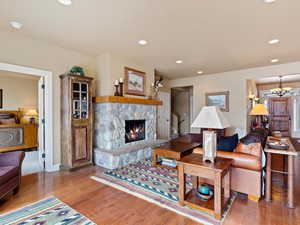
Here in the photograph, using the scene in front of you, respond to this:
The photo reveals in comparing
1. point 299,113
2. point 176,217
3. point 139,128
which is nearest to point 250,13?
point 176,217

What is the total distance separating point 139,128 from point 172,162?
161 cm

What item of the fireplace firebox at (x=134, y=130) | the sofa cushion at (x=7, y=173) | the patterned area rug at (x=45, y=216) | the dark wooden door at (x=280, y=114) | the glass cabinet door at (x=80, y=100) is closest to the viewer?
the patterned area rug at (x=45, y=216)

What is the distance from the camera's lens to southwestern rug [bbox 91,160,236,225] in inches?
76.9

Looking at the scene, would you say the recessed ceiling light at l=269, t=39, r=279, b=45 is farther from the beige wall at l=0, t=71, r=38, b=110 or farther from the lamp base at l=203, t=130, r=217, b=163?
the beige wall at l=0, t=71, r=38, b=110

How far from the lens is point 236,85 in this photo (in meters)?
5.53

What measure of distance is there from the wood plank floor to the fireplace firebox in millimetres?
1626

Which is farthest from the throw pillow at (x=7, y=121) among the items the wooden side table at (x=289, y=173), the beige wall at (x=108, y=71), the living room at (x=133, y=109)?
the wooden side table at (x=289, y=173)

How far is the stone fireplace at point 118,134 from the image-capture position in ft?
11.8

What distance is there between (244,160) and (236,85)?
410cm

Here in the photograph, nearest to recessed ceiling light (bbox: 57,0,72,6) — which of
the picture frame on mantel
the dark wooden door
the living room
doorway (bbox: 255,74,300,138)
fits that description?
the living room

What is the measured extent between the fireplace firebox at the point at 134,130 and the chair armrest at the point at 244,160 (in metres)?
2.50

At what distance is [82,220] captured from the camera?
70.5 inches

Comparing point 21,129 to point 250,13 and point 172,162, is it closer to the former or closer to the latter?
point 172,162

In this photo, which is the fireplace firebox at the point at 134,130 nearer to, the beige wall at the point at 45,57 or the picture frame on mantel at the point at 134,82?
the picture frame on mantel at the point at 134,82
